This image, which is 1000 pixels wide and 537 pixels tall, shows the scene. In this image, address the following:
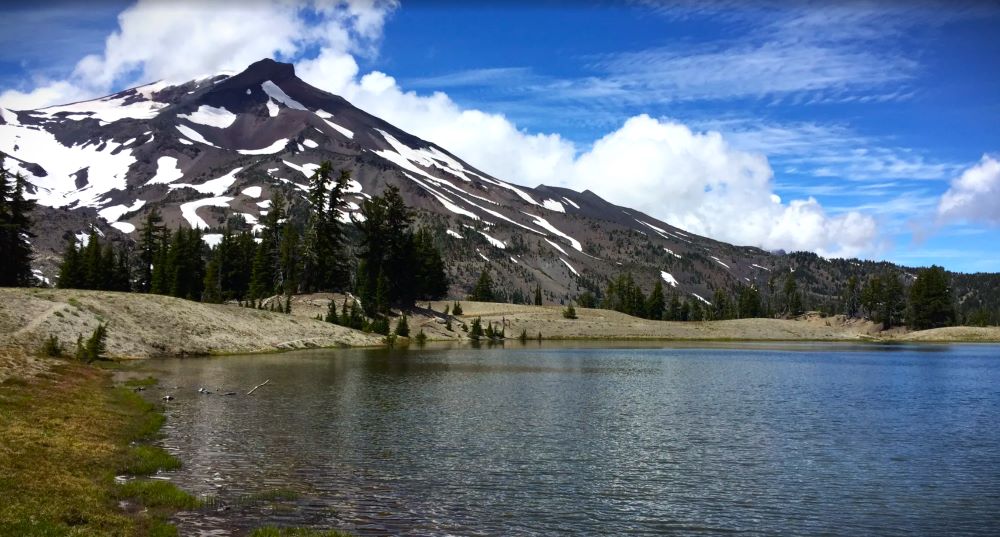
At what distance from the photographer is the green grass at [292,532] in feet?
64.7

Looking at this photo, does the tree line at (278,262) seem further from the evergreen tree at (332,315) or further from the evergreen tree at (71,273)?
the evergreen tree at (332,315)

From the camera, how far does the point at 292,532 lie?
20188 millimetres

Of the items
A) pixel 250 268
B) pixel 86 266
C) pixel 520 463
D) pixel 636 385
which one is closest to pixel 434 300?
pixel 250 268

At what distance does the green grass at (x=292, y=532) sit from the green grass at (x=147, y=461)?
851 centimetres

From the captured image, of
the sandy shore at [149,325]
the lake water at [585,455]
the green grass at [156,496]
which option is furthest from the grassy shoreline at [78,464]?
the sandy shore at [149,325]

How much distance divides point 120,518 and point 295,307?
103 metres

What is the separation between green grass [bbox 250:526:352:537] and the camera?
19734mm

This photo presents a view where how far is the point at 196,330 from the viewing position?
8525cm

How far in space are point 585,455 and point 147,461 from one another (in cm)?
1772

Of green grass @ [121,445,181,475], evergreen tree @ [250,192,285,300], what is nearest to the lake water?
green grass @ [121,445,181,475]

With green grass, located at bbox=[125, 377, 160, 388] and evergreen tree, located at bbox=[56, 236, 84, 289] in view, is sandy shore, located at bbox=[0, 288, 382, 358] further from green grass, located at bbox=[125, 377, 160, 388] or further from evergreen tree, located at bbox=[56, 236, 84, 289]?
evergreen tree, located at bbox=[56, 236, 84, 289]

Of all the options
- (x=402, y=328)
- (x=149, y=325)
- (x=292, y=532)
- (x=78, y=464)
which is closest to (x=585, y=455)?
(x=292, y=532)

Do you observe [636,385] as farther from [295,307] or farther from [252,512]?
[295,307]

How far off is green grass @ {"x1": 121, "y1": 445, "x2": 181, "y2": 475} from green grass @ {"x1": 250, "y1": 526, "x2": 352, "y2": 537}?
335 inches
